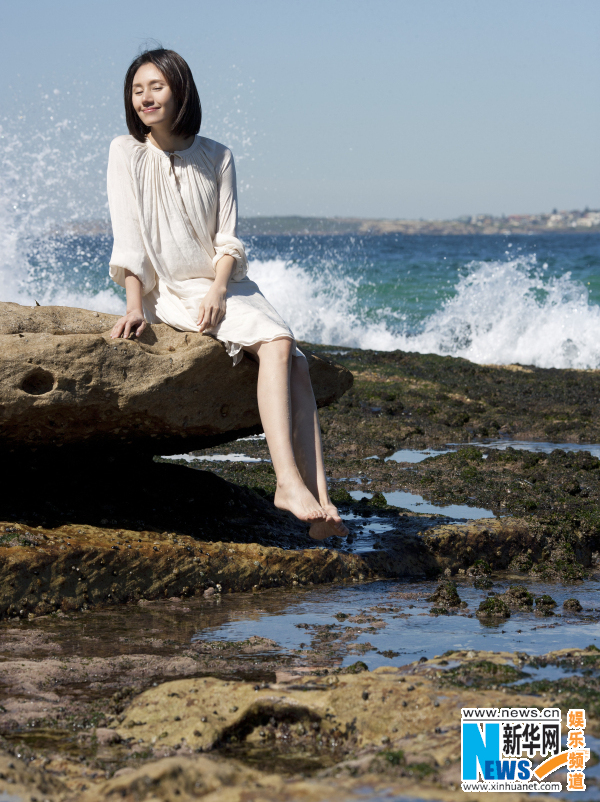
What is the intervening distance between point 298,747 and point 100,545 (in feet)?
7.09

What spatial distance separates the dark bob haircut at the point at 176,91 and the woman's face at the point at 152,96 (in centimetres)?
3

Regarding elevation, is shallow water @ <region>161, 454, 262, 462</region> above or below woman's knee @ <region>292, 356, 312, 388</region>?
below

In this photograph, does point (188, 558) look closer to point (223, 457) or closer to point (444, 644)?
point (444, 644)

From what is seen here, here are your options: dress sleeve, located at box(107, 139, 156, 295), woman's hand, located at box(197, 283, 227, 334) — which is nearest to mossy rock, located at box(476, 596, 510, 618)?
woman's hand, located at box(197, 283, 227, 334)

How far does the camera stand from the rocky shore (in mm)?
2758

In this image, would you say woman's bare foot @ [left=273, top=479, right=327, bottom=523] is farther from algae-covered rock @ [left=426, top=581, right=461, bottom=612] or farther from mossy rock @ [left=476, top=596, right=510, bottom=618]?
mossy rock @ [left=476, top=596, right=510, bottom=618]

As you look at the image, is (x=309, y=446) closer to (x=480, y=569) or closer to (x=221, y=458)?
(x=480, y=569)

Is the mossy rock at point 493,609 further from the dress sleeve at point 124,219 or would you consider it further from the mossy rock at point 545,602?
the dress sleeve at point 124,219

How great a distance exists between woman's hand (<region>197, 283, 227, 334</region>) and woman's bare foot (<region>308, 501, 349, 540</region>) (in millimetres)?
1212

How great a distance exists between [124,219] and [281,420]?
1518 millimetres

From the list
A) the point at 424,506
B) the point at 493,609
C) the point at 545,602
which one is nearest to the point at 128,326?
the point at 493,609

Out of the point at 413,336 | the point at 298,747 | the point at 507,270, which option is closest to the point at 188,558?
the point at 298,747

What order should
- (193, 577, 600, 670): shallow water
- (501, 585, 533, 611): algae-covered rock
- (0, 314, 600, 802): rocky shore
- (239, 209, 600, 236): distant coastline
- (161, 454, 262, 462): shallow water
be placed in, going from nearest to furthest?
(0, 314, 600, 802): rocky shore
(193, 577, 600, 670): shallow water
(501, 585, 533, 611): algae-covered rock
(161, 454, 262, 462): shallow water
(239, 209, 600, 236): distant coastline

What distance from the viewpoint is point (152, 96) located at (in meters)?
5.00
